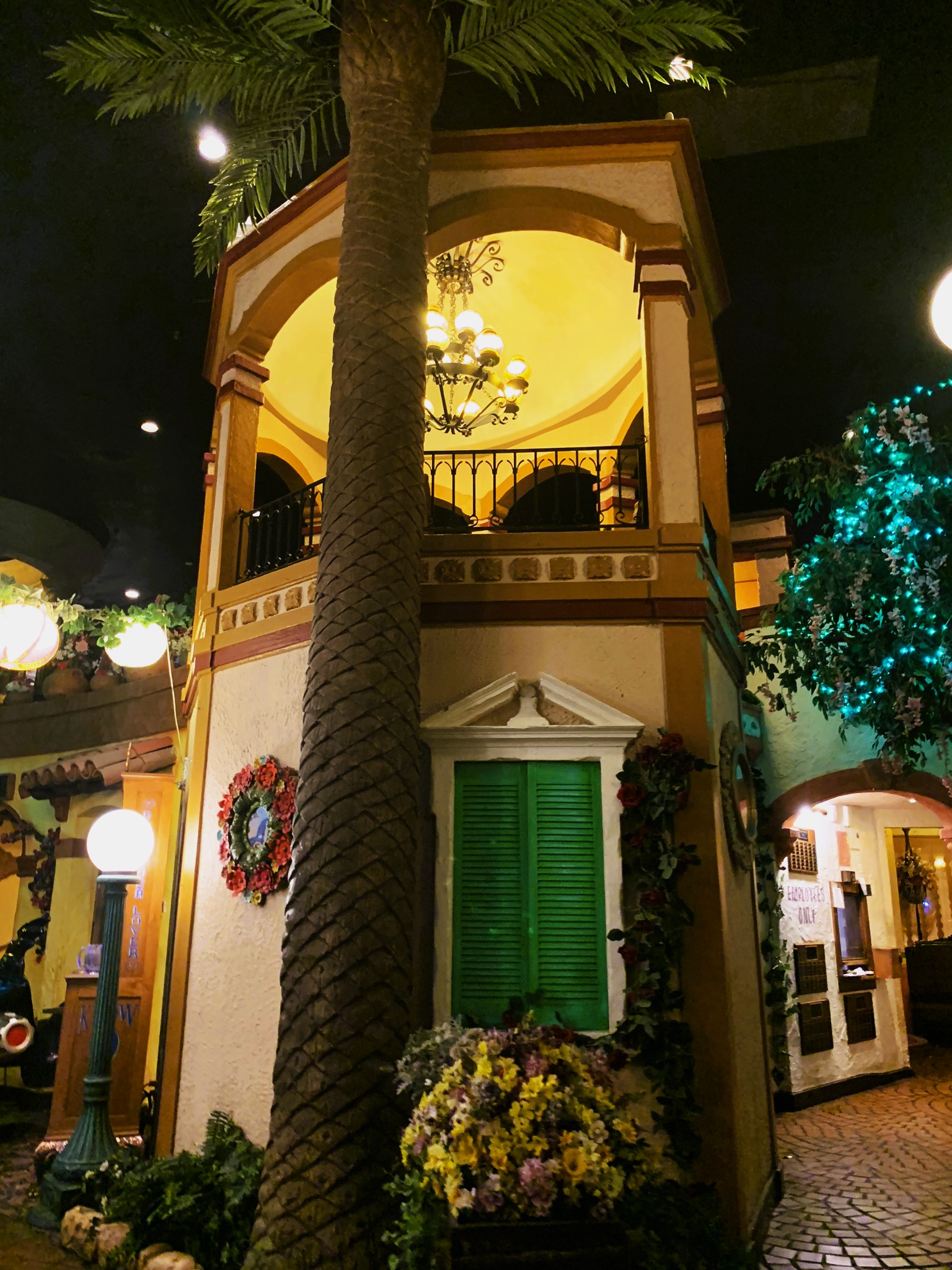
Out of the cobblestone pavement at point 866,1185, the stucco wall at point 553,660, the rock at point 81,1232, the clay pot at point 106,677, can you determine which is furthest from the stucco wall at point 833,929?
the clay pot at point 106,677

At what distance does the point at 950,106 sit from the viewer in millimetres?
9680

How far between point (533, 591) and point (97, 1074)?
4.64 m

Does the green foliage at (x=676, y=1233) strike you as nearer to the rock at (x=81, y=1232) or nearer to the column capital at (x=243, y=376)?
the rock at (x=81, y=1232)

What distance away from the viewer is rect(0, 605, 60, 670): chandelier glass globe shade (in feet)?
25.7

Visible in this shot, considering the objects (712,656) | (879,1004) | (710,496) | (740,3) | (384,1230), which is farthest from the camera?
(879,1004)

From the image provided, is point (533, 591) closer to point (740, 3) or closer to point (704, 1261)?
point (704, 1261)

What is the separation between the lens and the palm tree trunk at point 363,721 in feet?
14.9

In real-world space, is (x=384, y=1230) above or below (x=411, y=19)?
below

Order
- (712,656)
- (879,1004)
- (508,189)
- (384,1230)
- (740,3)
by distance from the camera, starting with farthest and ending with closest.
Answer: (879,1004) < (740,3) < (508,189) < (712,656) < (384,1230)

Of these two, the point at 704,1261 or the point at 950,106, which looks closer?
the point at 704,1261

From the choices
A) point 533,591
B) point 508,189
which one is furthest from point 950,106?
point 533,591

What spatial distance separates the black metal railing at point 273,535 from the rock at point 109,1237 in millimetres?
4454

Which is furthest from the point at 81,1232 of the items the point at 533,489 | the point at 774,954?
the point at 774,954

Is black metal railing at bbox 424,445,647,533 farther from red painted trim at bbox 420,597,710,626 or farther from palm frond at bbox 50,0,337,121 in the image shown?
palm frond at bbox 50,0,337,121
